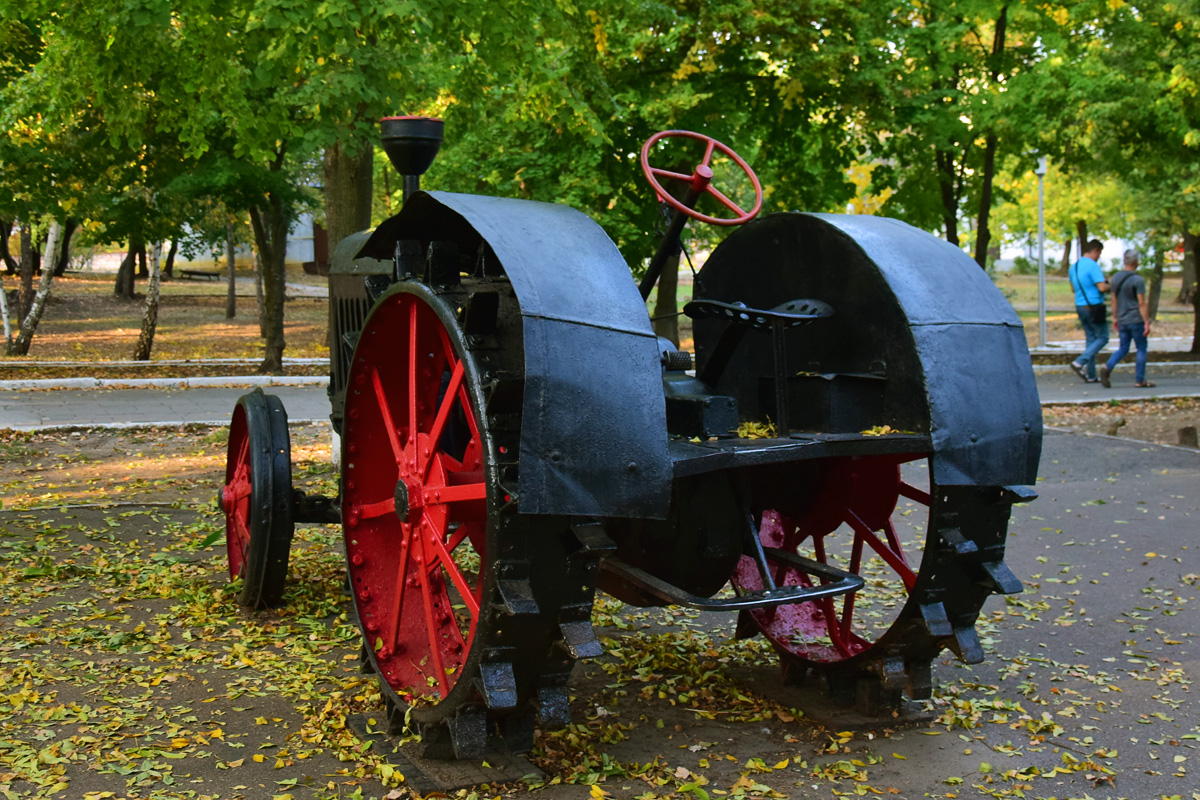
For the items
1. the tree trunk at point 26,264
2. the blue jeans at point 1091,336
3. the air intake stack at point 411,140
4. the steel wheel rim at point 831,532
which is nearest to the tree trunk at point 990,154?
the blue jeans at point 1091,336

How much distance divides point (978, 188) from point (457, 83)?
9.38 meters

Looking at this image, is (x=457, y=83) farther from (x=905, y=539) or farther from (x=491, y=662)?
(x=491, y=662)

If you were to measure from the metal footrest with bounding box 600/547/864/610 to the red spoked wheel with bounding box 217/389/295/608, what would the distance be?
2.05 m

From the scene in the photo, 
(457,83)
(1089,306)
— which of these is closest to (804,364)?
(457,83)

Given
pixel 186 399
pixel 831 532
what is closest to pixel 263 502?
Answer: pixel 831 532

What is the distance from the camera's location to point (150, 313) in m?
19.2

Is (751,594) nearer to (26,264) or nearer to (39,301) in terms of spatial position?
(39,301)

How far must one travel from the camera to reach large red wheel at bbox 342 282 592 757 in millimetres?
3084

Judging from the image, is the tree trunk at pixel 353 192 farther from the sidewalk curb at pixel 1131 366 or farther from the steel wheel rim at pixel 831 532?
the sidewalk curb at pixel 1131 366

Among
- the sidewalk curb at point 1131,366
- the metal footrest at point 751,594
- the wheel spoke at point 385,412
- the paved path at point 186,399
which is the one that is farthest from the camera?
the sidewalk curb at point 1131,366

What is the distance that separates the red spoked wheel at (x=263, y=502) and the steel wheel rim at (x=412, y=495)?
36.2 inches

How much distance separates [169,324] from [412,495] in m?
27.6

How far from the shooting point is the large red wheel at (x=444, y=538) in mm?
3084

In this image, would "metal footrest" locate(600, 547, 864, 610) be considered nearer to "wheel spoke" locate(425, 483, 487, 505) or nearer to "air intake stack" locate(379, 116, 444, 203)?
"wheel spoke" locate(425, 483, 487, 505)
